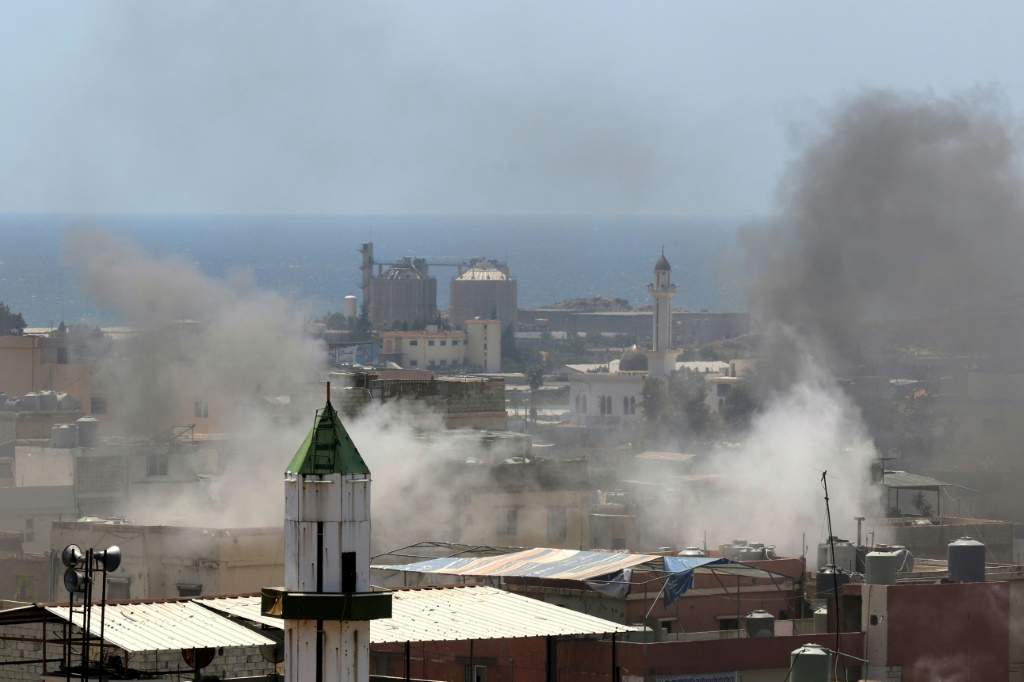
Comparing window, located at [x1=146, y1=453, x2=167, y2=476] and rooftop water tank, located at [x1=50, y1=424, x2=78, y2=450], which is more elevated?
rooftop water tank, located at [x1=50, y1=424, x2=78, y2=450]

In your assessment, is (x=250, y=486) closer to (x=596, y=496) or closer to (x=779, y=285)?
(x=596, y=496)

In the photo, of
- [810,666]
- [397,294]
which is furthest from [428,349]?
[810,666]

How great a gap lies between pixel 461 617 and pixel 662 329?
9660 centimetres

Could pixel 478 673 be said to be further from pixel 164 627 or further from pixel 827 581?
pixel 164 627

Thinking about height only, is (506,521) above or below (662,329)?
below

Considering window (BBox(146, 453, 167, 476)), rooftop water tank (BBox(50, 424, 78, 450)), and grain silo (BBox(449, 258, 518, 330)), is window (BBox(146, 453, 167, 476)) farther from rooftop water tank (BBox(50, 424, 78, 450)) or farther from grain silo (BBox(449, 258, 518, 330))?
grain silo (BBox(449, 258, 518, 330))

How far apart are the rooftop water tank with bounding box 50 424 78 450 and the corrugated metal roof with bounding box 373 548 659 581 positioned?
1968 cm

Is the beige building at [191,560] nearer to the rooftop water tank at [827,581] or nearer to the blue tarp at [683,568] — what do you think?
the blue tarp at [683,568]

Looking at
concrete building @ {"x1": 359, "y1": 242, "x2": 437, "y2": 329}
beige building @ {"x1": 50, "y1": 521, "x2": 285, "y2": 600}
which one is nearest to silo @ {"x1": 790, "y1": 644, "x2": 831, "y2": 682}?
beige building @ {"x1": 50, "y1": 521, "x2": 285, "y2": 600}

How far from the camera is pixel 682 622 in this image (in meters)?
25.4

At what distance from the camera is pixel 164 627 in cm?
1708

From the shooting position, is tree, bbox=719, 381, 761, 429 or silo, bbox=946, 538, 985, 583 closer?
silo, bbox=946, 538, 985, 583

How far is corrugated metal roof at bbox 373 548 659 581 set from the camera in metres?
23.4

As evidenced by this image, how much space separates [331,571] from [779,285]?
6566 centimetres
